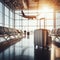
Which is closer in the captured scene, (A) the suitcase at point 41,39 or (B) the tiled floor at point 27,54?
(B) the tiled floor at point 27,54

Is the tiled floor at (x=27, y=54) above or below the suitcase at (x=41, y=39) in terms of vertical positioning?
below

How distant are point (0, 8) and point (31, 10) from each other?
8.11 meters

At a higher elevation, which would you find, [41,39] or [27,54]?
[41,39]

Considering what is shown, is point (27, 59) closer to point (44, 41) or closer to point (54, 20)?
point (44, 41)

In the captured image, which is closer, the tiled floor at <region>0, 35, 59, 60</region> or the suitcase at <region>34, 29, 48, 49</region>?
the tiled floor at <region>0, 35, 59, 60</region>

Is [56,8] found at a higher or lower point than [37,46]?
higher

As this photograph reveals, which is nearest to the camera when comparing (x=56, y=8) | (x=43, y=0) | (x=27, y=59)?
(x=27, y=59)

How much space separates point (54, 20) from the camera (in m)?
21.2

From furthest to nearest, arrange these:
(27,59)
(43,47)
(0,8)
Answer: (0,8), (43,47), (27,59)

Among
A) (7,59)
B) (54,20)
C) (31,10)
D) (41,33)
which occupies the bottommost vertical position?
(7,59)

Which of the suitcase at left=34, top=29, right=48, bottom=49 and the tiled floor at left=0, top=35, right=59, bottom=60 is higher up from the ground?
the suitcase at left=34, top=29, right=48, bottom=49

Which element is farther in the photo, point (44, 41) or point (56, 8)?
point (56, 8)

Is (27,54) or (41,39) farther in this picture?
(41,39)

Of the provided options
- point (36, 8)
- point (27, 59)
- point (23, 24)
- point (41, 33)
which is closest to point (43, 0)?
point (36, 8)
